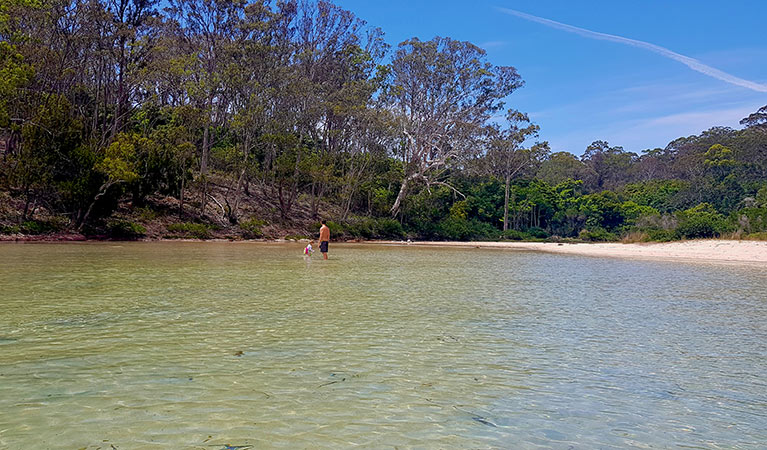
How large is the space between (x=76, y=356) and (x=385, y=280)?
8784 millimetres

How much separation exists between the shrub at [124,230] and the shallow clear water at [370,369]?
20.6 m

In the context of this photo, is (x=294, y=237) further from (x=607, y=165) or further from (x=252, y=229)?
(x=607, y=165)

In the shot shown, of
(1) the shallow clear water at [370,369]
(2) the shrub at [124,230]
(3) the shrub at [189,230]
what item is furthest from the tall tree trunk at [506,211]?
(1) the shallow clear water at [370,369]

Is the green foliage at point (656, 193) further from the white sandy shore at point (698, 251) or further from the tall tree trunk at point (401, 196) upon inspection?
the white sandy shore at point (698, 251)

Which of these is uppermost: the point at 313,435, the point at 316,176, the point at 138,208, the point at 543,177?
the point at 543,177

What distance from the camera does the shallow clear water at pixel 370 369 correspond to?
12.0ft

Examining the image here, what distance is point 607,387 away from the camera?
4.80m

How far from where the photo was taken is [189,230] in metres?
33.5

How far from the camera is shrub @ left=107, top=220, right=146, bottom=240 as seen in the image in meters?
29.6

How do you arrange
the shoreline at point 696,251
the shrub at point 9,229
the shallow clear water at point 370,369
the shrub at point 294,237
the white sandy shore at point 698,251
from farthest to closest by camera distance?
the shrub at point 294,237
the white sandy shore at point 698,251
the shoreline at point 696,251
the shrub at point 9,229
the shallow clear water at point 370,369

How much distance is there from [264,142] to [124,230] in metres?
13.0

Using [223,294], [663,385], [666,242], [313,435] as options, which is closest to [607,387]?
[663,385]

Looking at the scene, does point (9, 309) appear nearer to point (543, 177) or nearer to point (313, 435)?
point (313, 435)

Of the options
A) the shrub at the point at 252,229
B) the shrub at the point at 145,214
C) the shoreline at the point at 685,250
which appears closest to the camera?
the shoreline at the point at 685,250
